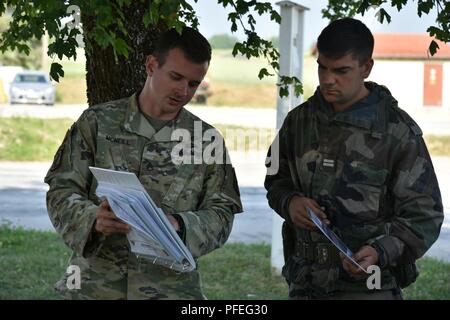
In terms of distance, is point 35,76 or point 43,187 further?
point 35,76

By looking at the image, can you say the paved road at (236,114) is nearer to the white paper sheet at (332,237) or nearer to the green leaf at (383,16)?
the green leaf at (383,16)

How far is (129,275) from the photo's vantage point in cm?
307

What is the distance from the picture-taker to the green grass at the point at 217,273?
23.0 feet

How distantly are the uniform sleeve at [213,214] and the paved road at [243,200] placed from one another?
5.67 m

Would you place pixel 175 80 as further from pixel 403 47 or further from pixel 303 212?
pixel 403 47

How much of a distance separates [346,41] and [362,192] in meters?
0.51

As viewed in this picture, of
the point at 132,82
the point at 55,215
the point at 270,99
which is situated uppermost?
the point at 132,82

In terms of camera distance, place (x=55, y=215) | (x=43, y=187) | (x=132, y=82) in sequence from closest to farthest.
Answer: (x=55, y=215) → (x=132, y=82) → (x=43, y=187)

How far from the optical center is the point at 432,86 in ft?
111

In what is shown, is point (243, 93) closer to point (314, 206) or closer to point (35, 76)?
point (35, 76)

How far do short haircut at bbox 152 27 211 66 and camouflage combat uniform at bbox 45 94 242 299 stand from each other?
20 cm

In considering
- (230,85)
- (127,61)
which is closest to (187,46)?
(127,61)

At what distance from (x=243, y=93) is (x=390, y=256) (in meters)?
30.1
